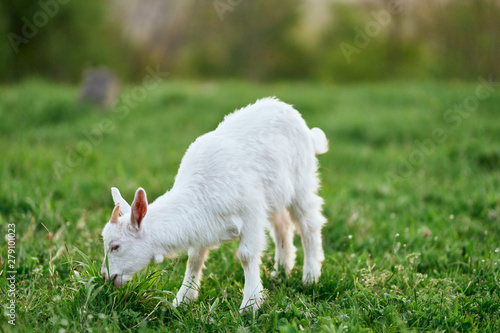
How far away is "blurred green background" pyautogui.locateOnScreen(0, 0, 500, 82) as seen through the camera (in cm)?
1700

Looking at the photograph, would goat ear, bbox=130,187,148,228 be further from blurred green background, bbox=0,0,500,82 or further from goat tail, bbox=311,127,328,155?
blurred green background, bbox=0,0,500,82

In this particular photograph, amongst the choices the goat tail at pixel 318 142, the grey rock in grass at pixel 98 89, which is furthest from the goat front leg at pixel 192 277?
the grey rock in grass at pixel 98 89

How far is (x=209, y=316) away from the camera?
3053 mm

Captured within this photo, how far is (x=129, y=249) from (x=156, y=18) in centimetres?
2640

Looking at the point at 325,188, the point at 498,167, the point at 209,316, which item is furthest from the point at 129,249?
the point at 498,167

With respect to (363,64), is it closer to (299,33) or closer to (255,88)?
(299,33)

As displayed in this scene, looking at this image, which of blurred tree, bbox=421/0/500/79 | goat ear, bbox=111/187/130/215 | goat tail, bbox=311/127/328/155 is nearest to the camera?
goat ear, bbox=111/187/130/215

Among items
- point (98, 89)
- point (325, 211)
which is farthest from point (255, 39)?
point (325, 211)

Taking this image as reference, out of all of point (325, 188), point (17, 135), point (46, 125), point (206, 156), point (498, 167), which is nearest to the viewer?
point (206, 156)

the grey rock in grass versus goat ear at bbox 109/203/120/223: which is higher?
goat ear at bbox 109/203/120/223

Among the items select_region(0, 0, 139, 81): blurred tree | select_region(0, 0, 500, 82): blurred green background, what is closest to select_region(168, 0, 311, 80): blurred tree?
select_region(0, 0, 500, 82): blurred green background

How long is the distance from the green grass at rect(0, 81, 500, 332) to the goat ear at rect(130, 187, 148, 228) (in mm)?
423

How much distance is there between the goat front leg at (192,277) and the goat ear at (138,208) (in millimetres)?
546

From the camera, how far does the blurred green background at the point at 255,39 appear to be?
1700 centimetres
